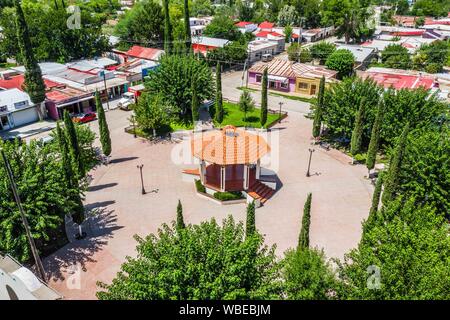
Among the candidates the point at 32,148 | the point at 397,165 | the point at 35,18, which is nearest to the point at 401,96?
the point at 397,165

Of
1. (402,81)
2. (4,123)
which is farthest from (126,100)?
→ (402,81)

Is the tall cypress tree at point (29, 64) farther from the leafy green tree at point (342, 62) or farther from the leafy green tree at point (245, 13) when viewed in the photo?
the leafy green tree at point (245, 13)

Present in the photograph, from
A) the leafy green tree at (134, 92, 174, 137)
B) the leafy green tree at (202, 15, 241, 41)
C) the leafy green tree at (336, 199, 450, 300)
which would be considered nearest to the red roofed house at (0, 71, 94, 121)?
the leafy green tree at (134, 92, 174, 137)

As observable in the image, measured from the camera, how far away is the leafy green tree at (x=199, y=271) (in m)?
14.2

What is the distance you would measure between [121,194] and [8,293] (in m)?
14.7

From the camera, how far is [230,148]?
3247 cm

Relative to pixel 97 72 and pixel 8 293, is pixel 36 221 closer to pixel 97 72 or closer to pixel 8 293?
pixel 8 293

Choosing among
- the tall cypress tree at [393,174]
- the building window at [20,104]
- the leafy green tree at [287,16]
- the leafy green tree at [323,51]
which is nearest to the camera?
the tall cypress tree at [393,174]

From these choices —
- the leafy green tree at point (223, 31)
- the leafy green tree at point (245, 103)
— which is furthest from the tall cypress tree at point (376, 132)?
the leafy green tree at point (223, 31)

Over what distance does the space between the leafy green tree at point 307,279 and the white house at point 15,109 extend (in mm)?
42715

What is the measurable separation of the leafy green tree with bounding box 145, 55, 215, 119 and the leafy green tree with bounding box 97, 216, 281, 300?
31534 mm

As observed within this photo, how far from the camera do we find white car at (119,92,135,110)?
5269 centimetres

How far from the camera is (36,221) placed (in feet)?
73.2

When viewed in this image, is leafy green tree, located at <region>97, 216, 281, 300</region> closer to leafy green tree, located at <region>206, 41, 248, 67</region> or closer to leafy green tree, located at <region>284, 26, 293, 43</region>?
leafy green tree, located at <region>206, 41, 248, 67</region>
